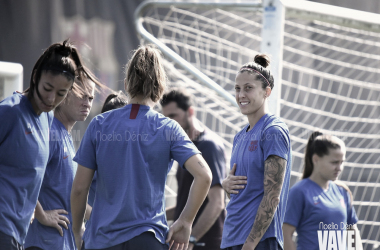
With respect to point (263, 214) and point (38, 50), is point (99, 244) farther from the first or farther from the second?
point (38, 50)

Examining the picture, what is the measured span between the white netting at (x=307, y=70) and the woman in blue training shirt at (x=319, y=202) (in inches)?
71.7

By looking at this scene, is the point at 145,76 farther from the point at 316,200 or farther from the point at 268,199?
the point at 316,200

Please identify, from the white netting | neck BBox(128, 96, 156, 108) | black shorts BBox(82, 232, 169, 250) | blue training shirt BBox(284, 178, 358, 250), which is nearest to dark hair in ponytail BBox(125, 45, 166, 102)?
neck BBox(128, 96, 156, 108)

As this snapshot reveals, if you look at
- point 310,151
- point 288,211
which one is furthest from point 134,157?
point 310,151

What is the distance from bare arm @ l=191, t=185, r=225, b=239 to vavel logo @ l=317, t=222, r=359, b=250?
A: 0.65 meters

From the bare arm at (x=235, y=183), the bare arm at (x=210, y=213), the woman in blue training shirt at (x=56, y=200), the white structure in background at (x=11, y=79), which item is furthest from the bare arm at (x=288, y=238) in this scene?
the white structure in background at (x=11, y=79)

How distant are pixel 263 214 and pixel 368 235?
2935 millimetres

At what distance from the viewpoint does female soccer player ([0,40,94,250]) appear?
179 cm

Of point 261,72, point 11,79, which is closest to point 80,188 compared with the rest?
point 261,72

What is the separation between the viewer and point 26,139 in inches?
72.8

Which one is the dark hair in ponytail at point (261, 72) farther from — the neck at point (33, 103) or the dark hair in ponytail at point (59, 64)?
the neck at point (33, 103)

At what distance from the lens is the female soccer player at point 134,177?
166cm

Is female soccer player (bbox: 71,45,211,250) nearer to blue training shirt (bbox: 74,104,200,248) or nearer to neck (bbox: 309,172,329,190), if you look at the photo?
blue training shirt (bbox: 74,104,200,248)

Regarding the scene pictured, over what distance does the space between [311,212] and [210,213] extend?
642 mm
